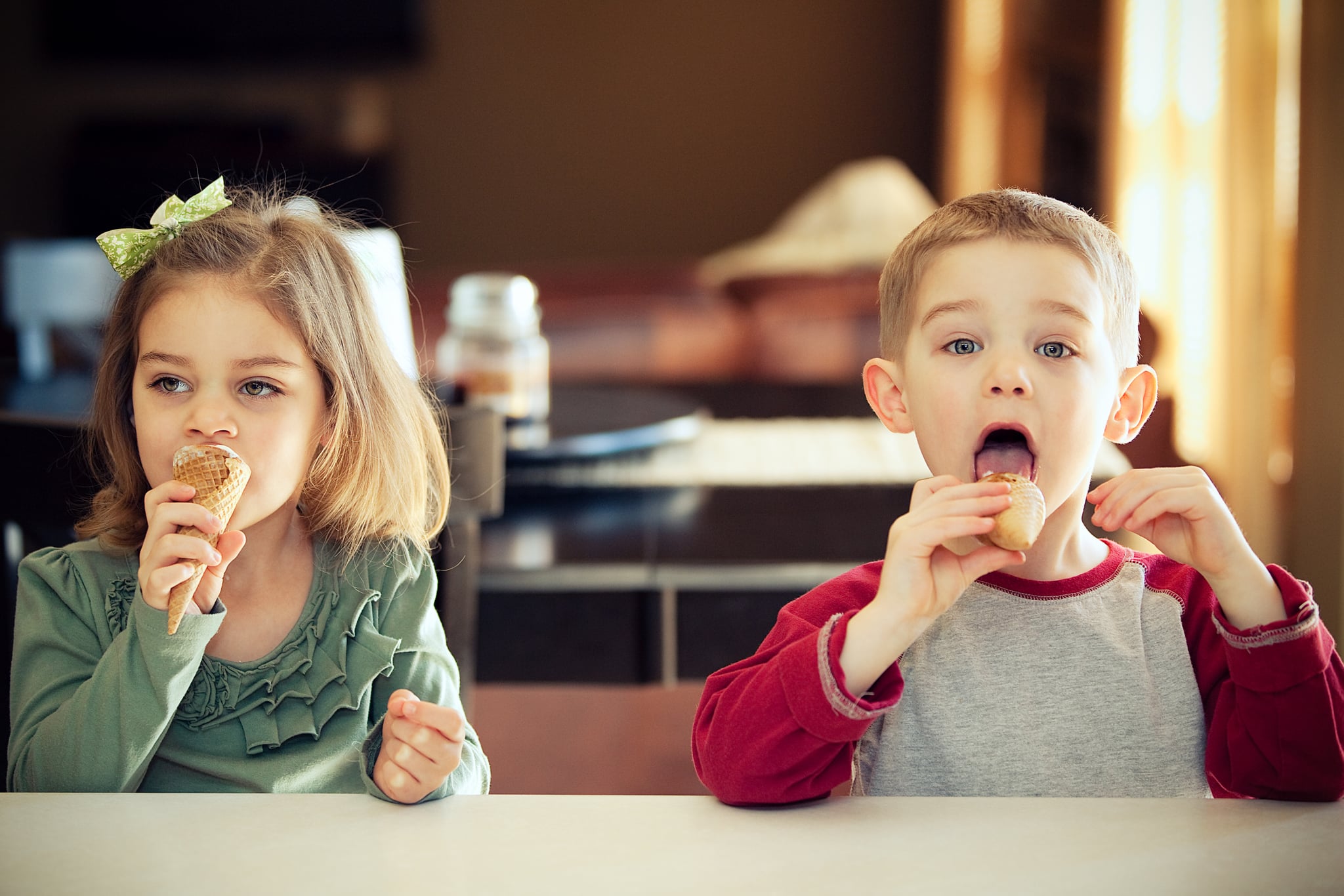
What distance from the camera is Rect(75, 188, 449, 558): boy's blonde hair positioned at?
0.88 metres

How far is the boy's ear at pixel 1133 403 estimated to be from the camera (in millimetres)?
854

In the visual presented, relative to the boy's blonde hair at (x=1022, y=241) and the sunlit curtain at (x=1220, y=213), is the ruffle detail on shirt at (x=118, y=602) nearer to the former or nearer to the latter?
the boy's blonde hair at (x=1022, y=241)

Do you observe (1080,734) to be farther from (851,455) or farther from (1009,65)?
(1009,65)

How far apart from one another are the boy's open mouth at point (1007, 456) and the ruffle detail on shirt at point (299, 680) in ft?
1.36

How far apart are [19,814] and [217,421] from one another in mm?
254

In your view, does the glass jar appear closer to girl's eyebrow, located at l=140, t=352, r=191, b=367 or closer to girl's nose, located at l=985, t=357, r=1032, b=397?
girl's eyebrow, located at l=140, t=352, r=191, b=367

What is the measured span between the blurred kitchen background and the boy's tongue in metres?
0.60

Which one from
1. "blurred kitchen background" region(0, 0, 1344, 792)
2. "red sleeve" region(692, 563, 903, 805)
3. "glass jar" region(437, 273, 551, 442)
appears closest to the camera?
"red sleeve" region(692, 563, 903, 805)

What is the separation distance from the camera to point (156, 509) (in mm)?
765

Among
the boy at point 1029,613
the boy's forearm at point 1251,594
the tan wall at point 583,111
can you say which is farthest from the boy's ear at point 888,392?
the tan wall at point 583,111

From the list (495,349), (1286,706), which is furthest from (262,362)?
(495,349)

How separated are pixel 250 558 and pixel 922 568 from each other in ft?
1.58

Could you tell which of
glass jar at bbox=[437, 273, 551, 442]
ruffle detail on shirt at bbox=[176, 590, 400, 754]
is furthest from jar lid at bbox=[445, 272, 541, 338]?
ruffle detail on shirt at bbox=[176, 590, 400, 754]

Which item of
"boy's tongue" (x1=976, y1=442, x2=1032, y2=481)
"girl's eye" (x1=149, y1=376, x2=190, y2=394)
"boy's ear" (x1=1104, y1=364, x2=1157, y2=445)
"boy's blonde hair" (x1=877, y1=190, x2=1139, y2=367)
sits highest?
Result: "boy's blonde hair" (x1=877, y1=190, x2=1139, y2=367)
